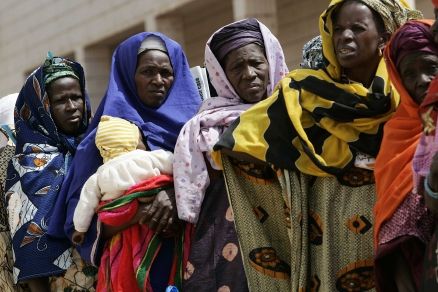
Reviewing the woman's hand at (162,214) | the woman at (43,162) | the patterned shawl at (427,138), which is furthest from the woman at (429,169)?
the woman at (43,162)

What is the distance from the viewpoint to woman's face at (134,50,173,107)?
4328 mm

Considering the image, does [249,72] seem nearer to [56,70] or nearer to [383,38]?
[383,38]

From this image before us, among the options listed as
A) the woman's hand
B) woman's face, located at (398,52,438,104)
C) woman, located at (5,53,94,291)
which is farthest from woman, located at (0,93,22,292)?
woman's face, located at (398,52,438,104)

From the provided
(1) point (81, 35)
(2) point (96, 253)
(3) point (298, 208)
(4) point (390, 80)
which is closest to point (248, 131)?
(3) point (298, 208)

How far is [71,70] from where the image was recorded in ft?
15.6

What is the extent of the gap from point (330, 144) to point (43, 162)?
1.62m

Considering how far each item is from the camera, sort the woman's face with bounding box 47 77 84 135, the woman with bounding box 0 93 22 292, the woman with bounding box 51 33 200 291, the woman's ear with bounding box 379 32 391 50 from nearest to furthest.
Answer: the woman's ear with bounding box 379 32 391 50, the woman with bounding box 51 33 200 291, the woman's face with bounding box 47 77 84 135, the woman with bounding box 0 93 22 292

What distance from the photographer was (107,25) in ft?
46.3

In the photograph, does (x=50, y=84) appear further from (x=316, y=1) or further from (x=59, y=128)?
(x=316, y=1)

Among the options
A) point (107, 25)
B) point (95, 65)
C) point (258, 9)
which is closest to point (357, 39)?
point (258, 9)

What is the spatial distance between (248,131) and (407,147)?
0.73 metres

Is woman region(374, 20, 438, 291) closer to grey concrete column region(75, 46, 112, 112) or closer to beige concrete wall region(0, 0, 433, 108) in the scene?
beige concrete wall region(0, 0, 433, 108)

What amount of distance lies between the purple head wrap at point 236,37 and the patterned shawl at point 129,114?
1.27 feet

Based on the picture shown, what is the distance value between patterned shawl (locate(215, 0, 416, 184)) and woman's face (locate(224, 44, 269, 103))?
222 millimetres
